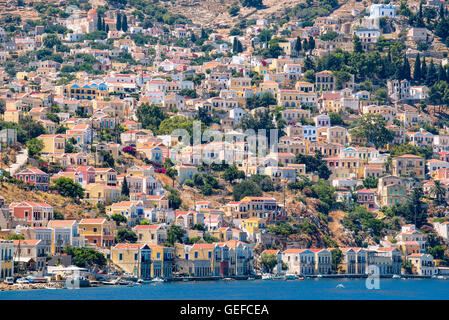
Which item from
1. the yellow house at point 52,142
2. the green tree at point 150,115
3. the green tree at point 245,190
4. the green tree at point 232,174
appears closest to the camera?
the yellow house at point 52,142

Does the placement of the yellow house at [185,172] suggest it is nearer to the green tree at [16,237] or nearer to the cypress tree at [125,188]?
the cypress tree at [125,188]

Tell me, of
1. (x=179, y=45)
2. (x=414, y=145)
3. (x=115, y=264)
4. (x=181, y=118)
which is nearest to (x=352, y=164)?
(x=414, y=145)

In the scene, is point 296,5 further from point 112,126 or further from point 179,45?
point 112,126

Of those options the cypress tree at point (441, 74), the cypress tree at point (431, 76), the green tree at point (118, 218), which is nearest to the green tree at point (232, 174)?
the green tree at point (118, 218)

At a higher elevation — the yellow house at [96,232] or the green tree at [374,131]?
A: the green tree at [374,131]

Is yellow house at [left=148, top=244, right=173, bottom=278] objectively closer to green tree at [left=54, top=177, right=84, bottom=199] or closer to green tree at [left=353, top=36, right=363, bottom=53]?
green tree at [left=54, top=177, right=84, bottom=199]

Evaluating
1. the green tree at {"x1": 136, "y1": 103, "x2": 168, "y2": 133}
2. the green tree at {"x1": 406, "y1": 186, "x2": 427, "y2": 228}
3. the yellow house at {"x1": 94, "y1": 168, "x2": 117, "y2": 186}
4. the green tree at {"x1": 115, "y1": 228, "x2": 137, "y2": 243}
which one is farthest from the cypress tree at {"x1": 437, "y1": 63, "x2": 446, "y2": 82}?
the green tree at {"x1": 115, "y1": 228, "x2": 137, "y2": 243}
